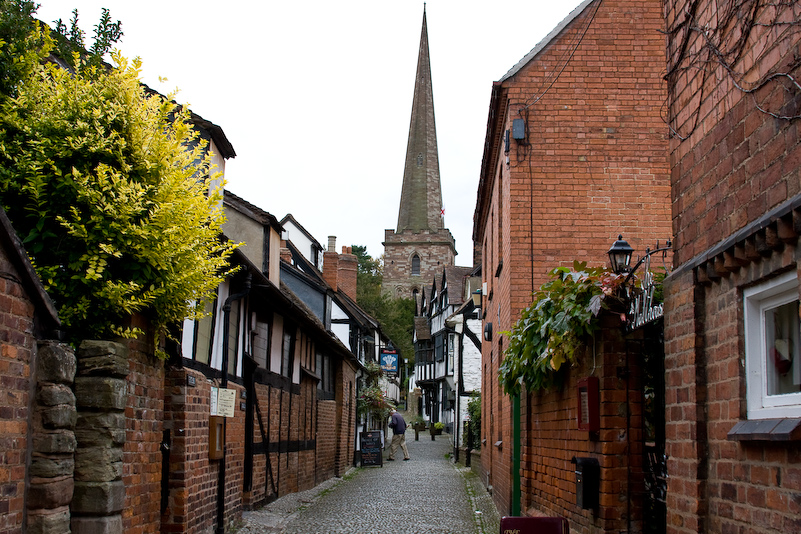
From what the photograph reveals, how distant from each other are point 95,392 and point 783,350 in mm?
4353

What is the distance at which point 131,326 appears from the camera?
19.9 ft

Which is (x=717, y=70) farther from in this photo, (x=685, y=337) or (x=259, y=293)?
(x=259, y=293)

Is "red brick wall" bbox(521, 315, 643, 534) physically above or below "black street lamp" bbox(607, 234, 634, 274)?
below

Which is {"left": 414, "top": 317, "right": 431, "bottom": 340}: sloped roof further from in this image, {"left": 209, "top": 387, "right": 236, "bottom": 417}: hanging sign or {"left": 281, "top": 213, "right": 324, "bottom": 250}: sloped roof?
{"left": 209, "top": 387, "right": 236, "bottom": 417}: hanging sign

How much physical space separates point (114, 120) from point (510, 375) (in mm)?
4963

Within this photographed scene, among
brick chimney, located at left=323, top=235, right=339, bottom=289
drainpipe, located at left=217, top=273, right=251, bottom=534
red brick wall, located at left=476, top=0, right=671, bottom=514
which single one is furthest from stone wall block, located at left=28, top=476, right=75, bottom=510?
brick chimney, located at left=323, top=235, right=339, bottom=289

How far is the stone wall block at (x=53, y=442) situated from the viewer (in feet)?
16.0

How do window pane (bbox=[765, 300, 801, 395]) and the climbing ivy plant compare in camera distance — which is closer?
window pane (bbox=[765, 300, 801, 395])

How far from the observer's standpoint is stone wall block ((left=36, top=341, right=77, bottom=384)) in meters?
4.94

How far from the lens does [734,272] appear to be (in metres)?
4.04

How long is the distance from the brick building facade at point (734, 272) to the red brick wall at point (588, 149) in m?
5.89

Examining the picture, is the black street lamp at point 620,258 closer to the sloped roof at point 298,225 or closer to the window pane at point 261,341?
the window pane at point 261,341

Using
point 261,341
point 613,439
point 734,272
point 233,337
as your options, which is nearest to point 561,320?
point 613,439

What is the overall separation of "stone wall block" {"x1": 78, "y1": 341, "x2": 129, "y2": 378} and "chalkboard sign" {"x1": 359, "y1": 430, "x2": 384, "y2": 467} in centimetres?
2049
